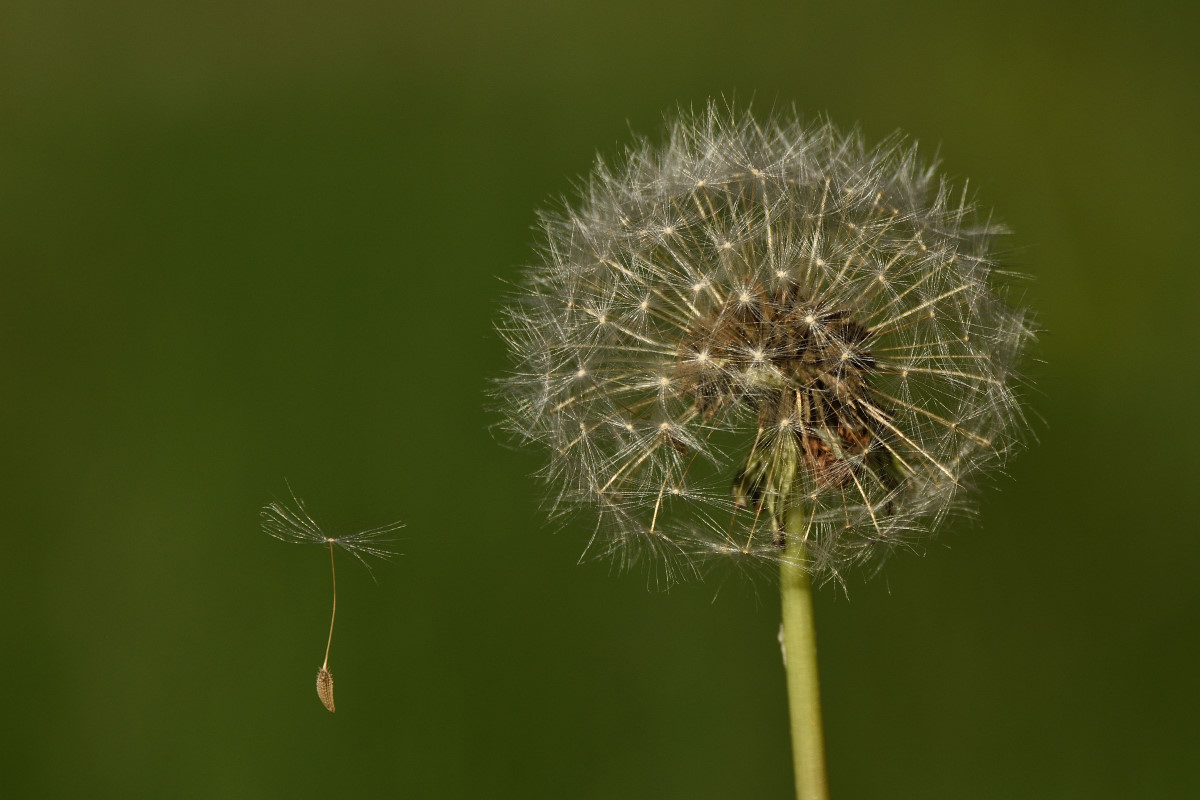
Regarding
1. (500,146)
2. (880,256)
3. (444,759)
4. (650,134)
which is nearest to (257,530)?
(444,759)

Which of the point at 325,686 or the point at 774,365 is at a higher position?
the point at 774,365

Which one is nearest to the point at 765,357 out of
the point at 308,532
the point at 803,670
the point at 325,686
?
the point at 803,670

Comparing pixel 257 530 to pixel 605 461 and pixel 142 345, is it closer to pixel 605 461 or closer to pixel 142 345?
pixel 142 345

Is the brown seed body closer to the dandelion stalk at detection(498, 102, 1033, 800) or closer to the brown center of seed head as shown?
the dandelion stalk at detection(498, 102, 1033, 800)

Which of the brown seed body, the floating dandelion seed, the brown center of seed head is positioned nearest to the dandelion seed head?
the brown center of seed head

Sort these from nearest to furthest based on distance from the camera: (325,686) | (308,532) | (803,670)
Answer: (803,670) → (325,686) → (308,532)

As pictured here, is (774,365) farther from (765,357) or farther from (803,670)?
(803,670)
